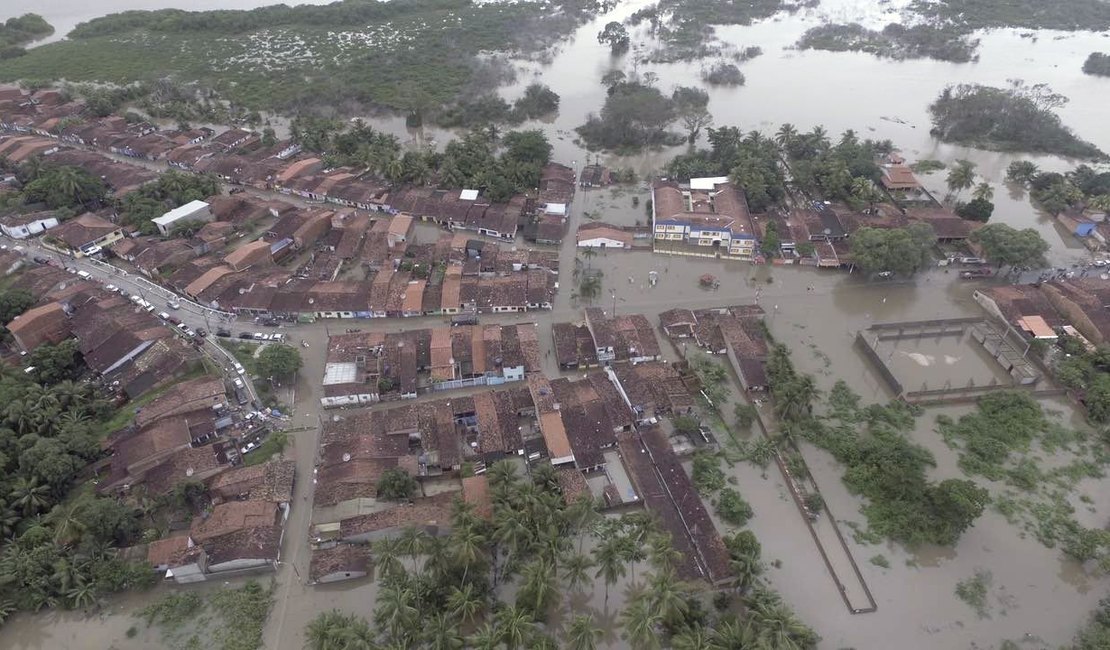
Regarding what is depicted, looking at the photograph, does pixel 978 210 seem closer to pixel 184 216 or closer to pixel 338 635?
pixel 338 635

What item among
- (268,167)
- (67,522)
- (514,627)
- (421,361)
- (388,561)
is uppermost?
(268,167)

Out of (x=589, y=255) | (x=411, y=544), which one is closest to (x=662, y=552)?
(x=411, y=544)

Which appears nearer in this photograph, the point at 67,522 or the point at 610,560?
the point at 610,560

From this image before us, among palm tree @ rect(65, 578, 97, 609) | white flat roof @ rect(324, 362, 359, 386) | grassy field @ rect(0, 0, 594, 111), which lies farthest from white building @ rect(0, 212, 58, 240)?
palm tree @ rect(65, 578, 97, 609)

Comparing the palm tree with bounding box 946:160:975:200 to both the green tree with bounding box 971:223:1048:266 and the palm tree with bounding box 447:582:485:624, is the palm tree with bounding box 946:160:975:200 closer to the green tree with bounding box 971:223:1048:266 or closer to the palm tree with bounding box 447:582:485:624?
the green tree with bounding box 971:223:1048:266

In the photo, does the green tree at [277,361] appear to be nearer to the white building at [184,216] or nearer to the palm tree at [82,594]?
the palm tree at [82,594]

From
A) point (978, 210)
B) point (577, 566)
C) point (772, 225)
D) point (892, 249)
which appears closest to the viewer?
point (577, 566)

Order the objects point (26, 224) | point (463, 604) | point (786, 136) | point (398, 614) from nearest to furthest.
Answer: point (398, 614)
point (463, 604)
point (26, 224)
point (786, 136)
